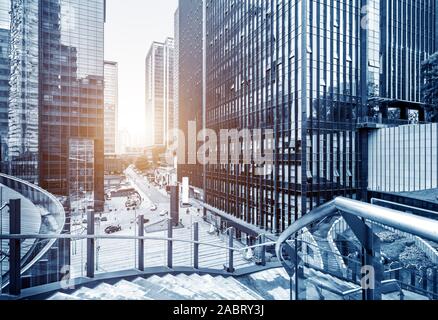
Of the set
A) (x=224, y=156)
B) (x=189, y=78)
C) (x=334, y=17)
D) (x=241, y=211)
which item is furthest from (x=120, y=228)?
(x=189, y=78)

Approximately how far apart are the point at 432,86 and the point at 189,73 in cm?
2437

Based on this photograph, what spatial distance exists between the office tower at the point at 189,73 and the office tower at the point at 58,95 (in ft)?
45.2

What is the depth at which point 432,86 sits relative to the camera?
39.3 feet

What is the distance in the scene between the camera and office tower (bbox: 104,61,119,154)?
951 centimetres

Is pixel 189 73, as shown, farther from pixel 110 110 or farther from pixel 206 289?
pixel 206 289

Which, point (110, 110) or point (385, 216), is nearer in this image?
point (385, 216)

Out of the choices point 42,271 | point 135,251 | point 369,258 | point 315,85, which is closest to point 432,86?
point 315,85

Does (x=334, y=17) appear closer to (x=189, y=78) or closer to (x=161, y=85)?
(x=189, y=78)

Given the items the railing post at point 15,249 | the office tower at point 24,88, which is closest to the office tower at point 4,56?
the office tower at point 24,88

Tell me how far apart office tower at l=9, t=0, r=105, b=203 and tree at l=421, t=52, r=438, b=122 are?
582 inches

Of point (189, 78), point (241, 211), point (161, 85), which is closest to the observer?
point (241, 211)

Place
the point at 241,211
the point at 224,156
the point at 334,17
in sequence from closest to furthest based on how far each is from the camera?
1. the point at 334,17
2. the point at 241,211
3. the point at 224,156

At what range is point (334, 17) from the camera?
482 inches

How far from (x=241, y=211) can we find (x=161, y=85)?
23139mm
